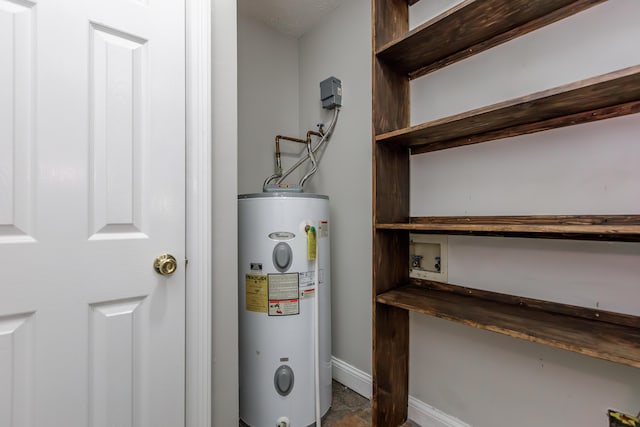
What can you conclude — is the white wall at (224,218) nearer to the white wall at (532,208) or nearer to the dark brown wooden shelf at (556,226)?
the dark brown wooden shelf at (556,226)

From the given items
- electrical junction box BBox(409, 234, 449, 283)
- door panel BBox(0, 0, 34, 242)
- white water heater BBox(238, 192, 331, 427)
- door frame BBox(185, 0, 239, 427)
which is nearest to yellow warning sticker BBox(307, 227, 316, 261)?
white water heater BBox(238, 192, 331, 427)

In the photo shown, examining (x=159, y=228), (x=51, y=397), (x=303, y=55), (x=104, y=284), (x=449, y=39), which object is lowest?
(x=51, y=397)

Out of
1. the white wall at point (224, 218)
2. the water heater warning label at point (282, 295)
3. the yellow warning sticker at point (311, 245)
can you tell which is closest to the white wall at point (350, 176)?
the yellow warning sticker at point (311, 245)

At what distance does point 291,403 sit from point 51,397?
882 millimetres

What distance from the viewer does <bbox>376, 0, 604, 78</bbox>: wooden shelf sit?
38.7 inches

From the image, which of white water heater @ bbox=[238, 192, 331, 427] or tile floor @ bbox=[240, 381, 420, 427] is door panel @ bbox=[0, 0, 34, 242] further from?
tile floor @ bbox=[240, 381, 420, 427]

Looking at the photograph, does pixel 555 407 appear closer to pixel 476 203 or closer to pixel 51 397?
pixel 476 203

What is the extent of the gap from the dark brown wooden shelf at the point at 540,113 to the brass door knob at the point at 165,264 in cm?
93

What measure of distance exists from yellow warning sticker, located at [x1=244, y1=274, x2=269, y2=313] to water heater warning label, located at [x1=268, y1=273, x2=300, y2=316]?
0.03m

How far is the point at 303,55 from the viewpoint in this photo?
2.08 m

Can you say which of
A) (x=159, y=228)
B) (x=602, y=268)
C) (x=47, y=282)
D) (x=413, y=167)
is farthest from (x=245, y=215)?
(x=602, y=268)

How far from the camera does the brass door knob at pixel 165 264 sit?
996mm

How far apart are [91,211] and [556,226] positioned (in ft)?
4.48

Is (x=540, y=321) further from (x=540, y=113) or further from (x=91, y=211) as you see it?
(x=91, y=211)
